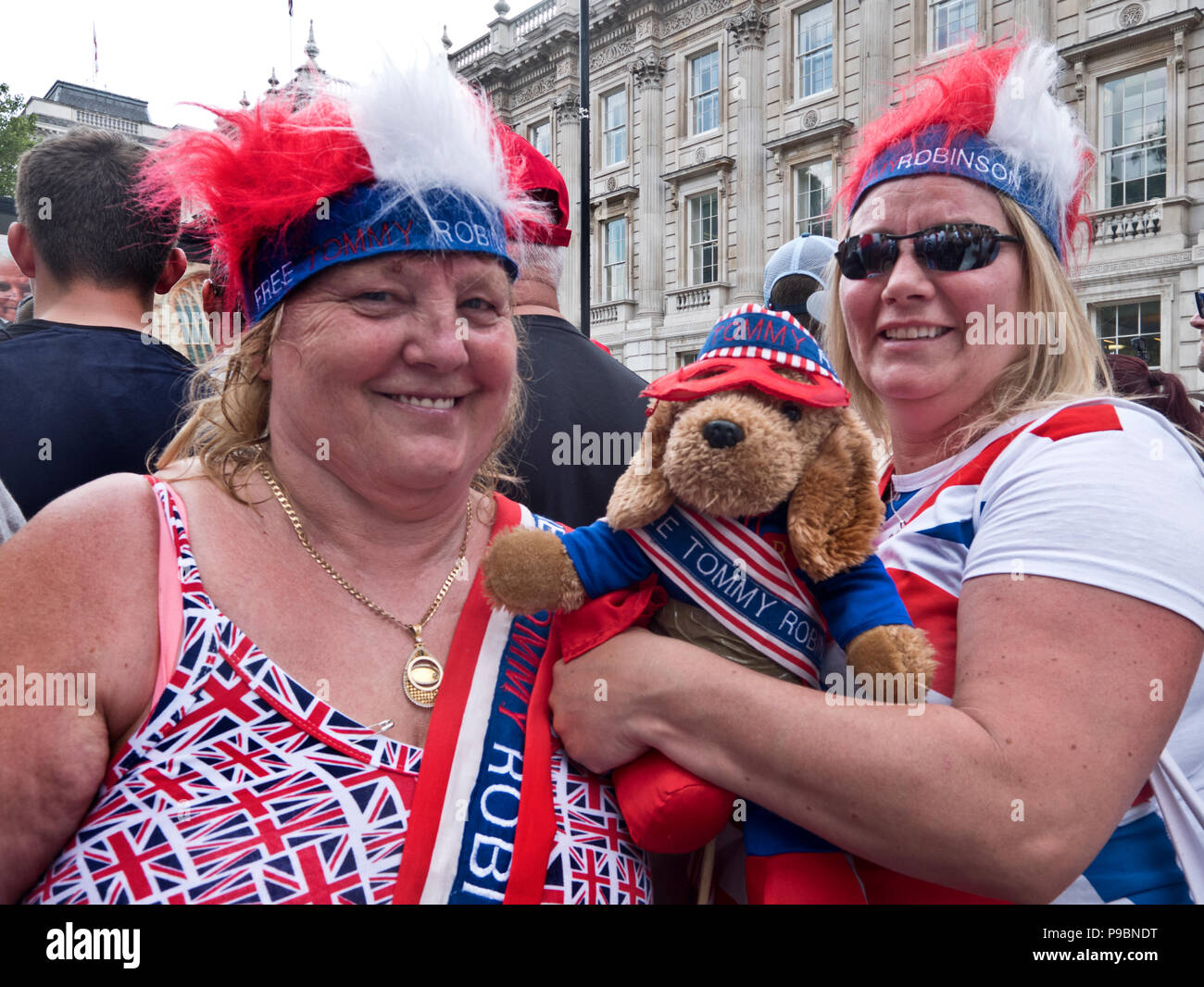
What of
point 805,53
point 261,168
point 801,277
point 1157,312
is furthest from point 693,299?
point 261,168

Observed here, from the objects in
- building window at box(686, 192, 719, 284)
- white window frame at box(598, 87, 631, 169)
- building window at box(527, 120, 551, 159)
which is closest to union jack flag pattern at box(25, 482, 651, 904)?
building window at box(686, 192, 719, 284)

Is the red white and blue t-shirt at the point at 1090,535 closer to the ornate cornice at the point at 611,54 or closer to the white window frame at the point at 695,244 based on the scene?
the white window frame at the point at 695,244

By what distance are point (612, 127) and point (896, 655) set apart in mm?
21482

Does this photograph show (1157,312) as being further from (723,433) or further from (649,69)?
(723,433)

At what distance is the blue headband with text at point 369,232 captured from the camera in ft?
5.04

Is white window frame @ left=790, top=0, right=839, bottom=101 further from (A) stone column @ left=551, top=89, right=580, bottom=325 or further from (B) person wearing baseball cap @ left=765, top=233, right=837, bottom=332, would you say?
(B) person wearing baseball cap @ left=765, top=233, right=837, bottom=332

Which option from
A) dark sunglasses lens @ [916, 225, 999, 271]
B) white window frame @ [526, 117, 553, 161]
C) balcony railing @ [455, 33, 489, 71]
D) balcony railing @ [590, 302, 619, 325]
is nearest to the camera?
dark sunglasses lens @ [916, 225, 999, 271]

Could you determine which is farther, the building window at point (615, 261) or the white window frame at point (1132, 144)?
the building window at point (615, 261)

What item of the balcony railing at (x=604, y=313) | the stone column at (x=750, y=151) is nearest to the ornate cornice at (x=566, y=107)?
the stone column at (x=750, y=151)

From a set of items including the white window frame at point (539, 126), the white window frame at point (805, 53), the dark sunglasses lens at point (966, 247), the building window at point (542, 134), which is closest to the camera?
the dark sunglasses lens at point (966, 247)

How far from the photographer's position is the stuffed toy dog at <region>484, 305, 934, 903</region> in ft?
4.48

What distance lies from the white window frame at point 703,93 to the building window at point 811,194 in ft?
8.21

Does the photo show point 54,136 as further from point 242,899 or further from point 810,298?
point 810,298

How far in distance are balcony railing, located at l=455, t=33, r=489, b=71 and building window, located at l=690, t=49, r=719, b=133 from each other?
588 cm
